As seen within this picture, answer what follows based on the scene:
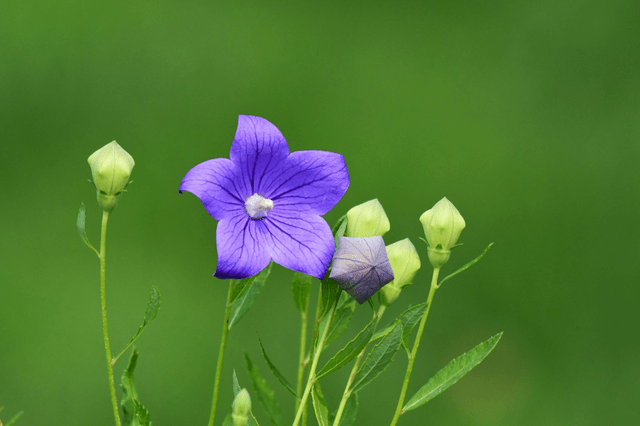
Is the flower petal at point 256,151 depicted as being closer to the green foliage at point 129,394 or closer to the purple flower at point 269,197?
the purple flower at point 269,197

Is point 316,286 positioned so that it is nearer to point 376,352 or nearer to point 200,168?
point 376,352

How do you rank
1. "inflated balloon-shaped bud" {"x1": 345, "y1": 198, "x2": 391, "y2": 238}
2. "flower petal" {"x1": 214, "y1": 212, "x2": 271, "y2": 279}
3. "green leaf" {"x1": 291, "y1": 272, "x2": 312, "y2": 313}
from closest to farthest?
1. "flower petal" {"x1": 214, "y1": 212, "x2": 271, "y2": 279}
2. "inflated balloon-shaped bud" {"x1": 345, "y1": 198, "x2": 391, "y2": 238}
3. "green leaf" {"x1": 291, "y1": 272, "x2": 312, "y2": 313}

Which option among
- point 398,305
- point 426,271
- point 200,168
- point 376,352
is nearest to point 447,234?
point 376,352

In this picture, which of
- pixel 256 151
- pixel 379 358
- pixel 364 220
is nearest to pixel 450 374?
pixel 379 358

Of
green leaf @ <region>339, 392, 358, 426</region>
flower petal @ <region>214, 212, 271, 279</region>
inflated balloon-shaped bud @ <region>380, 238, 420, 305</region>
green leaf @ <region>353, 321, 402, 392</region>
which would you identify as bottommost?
green leaf @ <region>339, 392, 358, 426</region>

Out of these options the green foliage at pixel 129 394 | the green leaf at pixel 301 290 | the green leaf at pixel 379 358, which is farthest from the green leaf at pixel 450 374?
the green foliage at pixel 129 394

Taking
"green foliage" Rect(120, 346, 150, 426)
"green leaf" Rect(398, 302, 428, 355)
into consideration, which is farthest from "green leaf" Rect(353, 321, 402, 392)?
"green foliage" Rect(120, 346, 150, 426)

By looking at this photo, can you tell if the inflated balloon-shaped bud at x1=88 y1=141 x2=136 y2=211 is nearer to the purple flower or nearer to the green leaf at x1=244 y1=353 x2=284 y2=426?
the purple flower

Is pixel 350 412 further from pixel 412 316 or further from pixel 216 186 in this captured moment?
pixel 216 186
